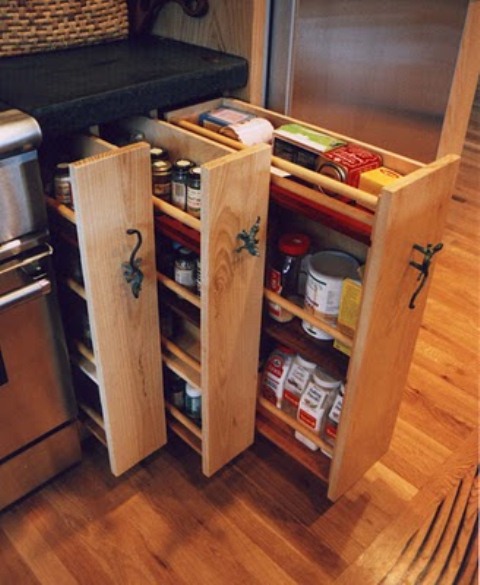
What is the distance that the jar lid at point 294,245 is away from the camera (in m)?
1.24

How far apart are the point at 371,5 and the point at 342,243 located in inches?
23.3

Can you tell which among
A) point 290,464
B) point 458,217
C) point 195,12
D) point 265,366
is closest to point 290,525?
point 290,464

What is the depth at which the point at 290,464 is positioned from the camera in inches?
61.6

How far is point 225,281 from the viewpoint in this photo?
3.84 feet

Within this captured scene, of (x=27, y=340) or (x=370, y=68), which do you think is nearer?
(x=27, y=340)

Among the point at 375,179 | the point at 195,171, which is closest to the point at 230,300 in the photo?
the point at 195,171

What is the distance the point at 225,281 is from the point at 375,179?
1.11 ft

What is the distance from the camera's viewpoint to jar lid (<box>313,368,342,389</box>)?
1357 millimetres

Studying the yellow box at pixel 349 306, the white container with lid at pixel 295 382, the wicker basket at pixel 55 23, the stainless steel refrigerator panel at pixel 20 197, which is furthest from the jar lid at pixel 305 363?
the wicker basket at pixel 55 23

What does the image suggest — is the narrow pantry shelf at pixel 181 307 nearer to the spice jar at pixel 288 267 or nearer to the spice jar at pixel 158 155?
the spice jar at pixel 288 267

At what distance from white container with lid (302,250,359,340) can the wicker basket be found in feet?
2.47

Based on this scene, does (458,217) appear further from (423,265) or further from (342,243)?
(423,265)

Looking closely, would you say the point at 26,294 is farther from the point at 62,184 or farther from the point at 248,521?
the point at 248,521

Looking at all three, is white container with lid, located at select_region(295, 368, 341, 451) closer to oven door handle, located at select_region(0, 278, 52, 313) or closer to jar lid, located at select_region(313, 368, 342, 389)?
jar lid, located at select_region(313, 368, 342, 389)
